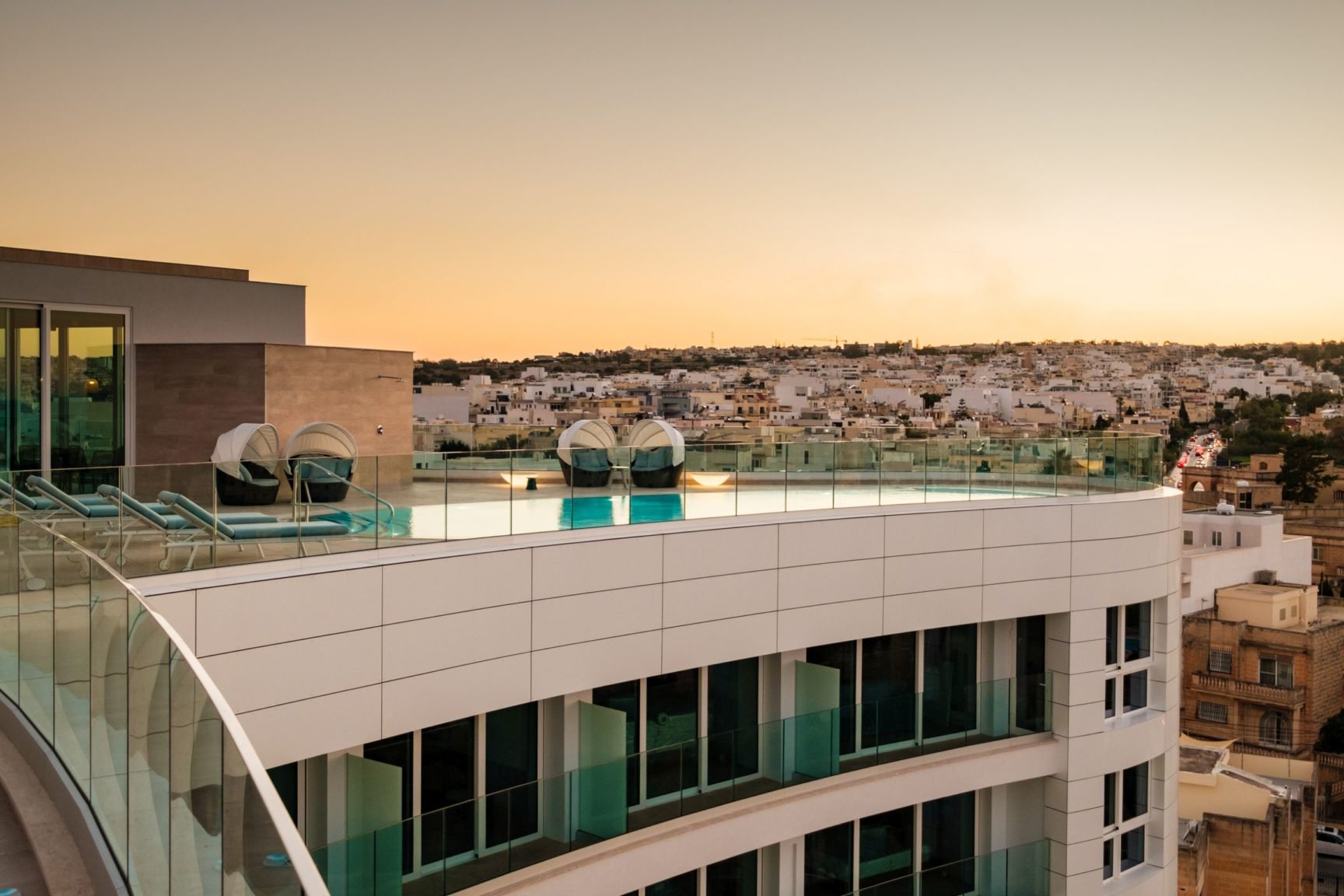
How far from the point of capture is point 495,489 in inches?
417

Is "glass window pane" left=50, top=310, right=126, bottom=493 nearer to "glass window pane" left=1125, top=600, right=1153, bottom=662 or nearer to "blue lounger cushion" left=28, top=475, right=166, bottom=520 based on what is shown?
"blue lounger cushion" left=28, top=475, right=166, bottom=520

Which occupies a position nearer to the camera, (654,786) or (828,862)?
(654,786)

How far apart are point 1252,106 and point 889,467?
3903 centimetres

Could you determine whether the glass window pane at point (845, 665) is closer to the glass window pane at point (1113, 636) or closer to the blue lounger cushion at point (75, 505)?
the glass window pane at point (1113, 636)

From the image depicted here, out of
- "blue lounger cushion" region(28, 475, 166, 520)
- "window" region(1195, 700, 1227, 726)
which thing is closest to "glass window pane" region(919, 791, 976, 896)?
"blue lounger cushion" region(28, 475, 166, 520)

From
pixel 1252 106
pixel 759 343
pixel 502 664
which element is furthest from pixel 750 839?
pixel 759 343

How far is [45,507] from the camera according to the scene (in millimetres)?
9062

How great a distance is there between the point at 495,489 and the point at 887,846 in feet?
20.2

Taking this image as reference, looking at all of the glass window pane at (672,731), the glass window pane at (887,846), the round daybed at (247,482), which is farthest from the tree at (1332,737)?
the round daybed at (247,482)

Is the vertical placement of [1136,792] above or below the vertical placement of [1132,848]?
above

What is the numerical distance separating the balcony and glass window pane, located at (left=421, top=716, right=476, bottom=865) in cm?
4121

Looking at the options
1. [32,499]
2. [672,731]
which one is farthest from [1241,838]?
[32,499]

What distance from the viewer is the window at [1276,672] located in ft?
148

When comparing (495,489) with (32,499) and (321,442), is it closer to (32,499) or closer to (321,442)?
(32,499)
